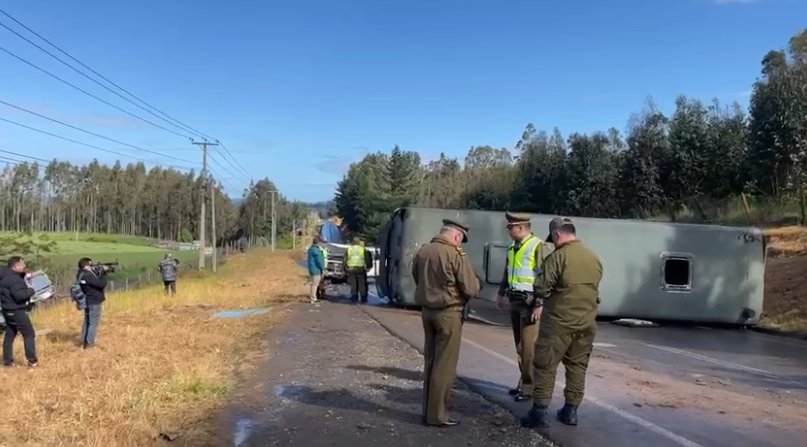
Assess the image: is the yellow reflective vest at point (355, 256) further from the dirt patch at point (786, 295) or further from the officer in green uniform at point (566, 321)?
Answer: the officer in green uniform at point (566, 321)

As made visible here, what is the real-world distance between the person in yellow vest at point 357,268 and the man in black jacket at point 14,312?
34.2ft

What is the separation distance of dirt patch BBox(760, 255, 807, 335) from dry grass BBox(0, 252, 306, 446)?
12449 millimetres

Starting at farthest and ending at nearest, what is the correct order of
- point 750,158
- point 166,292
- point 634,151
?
1. point 634,151
2. point 750,158
3. point 166,292

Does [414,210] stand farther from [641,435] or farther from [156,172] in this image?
[156,172]

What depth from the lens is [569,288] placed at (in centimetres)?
637

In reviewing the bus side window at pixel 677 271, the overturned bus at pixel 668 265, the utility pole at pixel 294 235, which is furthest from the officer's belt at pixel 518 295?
the utility pole at pixel 294 235

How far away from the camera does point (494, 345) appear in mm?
12172

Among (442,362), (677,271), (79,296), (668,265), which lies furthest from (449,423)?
(677,271)

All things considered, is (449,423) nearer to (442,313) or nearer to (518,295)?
(442,313)

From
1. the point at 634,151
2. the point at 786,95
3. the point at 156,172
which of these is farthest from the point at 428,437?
the point at 156,172

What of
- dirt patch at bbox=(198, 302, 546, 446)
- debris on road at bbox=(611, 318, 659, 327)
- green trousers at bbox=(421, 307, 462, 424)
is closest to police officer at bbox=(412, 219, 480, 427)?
green trousers at bbox=(421, 307, 462, 424)

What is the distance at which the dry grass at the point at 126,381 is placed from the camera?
645 centimetres

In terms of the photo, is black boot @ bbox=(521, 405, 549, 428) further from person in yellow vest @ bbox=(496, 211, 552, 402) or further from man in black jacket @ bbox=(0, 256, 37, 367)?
man in black jacket @ bbox=(0, 256, 37, 367)

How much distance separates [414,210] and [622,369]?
337 inches
